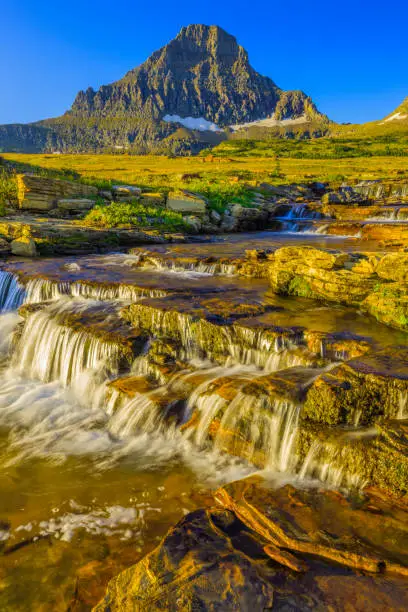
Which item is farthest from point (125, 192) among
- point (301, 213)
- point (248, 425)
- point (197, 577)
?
point (197, 577)

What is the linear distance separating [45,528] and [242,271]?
1157 cm

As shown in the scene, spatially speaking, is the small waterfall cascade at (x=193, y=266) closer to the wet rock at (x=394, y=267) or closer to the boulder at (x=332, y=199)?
the wet rock at (x=394, y=267)

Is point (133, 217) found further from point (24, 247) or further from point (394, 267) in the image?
point (394, 267)

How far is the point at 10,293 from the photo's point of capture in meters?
14.6

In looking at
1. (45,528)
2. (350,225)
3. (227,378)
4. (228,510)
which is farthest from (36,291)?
(350,225)

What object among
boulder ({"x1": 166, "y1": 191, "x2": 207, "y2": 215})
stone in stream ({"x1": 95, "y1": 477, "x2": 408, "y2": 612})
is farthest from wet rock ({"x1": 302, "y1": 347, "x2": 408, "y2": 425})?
boulder ({"x1": 166, "y1": 191, "x2": 207, "y2": 215})

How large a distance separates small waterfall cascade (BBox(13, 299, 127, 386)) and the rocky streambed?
0.14ft

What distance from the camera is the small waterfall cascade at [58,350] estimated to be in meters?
9.82

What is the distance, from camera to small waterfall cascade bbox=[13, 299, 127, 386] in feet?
32.2

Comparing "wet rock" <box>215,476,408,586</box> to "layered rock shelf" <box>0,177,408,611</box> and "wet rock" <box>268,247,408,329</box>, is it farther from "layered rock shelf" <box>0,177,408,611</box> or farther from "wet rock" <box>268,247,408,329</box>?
"wet rock" <box>268,247,408,329</box>

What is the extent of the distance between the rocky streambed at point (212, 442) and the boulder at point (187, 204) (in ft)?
53.5

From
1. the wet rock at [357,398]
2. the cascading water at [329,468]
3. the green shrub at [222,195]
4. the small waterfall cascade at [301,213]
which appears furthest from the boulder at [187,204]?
the cascading water at [329,468]

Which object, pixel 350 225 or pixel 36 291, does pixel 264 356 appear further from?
pixel 350 225

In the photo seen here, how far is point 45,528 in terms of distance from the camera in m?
5.54
